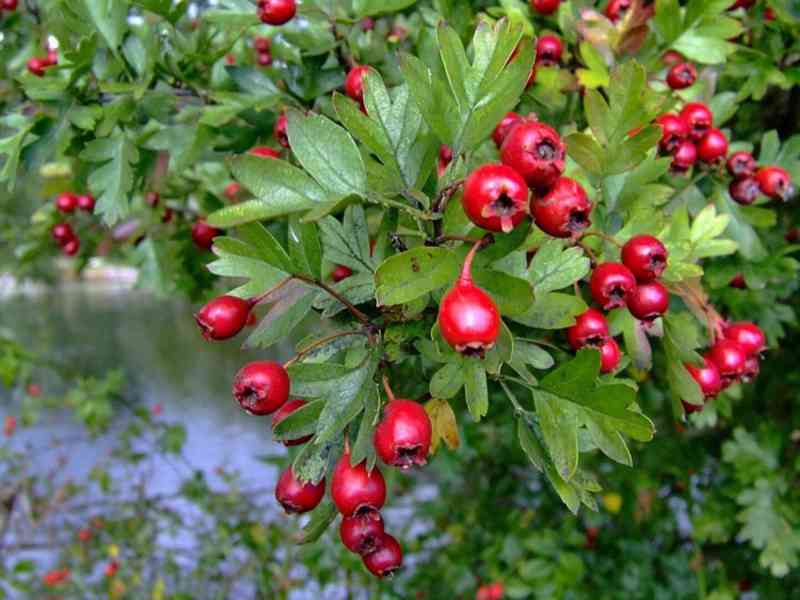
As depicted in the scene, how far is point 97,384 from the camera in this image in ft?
9.88

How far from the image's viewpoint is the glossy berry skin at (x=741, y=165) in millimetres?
1105

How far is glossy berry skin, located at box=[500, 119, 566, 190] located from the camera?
1.96 feet

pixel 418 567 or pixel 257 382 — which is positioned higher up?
pixel 257 382

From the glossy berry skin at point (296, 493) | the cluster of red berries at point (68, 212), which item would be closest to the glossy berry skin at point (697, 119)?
the glossy berry skin at point (296, 493)

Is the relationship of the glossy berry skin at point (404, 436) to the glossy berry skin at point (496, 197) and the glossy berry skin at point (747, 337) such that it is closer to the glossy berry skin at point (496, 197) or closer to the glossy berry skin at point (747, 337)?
the glossy berry skin at point (496, 197)

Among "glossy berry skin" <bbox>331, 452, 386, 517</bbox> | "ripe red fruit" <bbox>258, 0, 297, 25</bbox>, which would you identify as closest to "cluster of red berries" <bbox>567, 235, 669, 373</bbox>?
"glossy berry skin" <bbox>331, 452, 386, 517</bbox>

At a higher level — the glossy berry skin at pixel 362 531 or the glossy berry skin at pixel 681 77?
the glossy berry skin at pixel 681 77

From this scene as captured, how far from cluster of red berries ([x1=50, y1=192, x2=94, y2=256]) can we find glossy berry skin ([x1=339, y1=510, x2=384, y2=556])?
4.29ft

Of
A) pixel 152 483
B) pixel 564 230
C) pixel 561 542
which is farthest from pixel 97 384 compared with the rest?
pixel 564 230

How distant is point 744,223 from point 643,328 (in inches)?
14.4

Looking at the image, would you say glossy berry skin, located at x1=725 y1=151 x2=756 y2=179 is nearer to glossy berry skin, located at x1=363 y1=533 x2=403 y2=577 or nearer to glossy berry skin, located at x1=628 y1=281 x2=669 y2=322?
glossy berry skin, located at x1=628 y1=281 x2=669 y2=322

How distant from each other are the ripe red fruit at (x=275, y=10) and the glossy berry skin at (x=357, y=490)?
610mm

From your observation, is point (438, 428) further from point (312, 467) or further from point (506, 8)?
point (506, 8)

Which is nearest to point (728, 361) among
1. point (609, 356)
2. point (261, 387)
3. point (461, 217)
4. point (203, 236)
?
point (609, 356)
